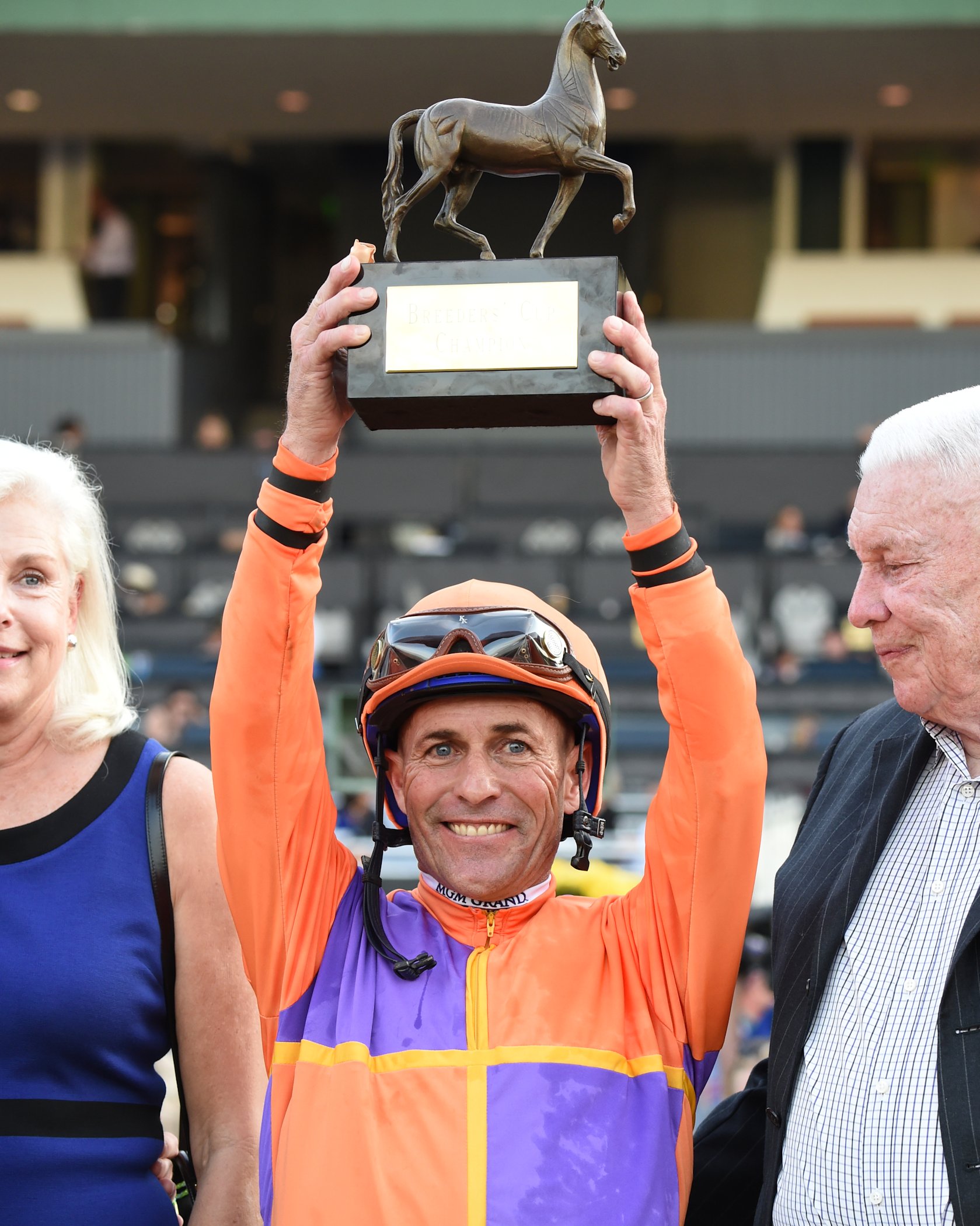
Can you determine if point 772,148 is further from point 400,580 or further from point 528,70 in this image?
point 400,580

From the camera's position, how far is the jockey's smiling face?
1.88m

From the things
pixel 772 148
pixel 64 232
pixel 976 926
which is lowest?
pixel 976 926

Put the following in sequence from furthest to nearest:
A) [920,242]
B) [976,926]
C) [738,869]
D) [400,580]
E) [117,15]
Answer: [920,242], [117,15], [400,580], [738,869], [976,926]

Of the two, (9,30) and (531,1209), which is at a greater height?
(9,30)

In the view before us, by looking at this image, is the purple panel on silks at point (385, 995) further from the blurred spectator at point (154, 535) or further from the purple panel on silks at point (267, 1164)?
the blurred spectator at point (154, 535)

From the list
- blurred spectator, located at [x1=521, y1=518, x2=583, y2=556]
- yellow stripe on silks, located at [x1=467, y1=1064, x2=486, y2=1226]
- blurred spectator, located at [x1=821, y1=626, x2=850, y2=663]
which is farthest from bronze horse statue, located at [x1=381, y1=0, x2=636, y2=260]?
blurred spectator, located at [x1=521, y1=518, x2=583, y2=556]

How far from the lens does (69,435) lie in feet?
34.8

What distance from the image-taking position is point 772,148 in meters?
13.9

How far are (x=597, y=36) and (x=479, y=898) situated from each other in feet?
3.55

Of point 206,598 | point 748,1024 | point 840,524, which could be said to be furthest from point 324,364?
point 840,524

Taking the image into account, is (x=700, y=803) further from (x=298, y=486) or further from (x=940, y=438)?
(x=298, y=486)

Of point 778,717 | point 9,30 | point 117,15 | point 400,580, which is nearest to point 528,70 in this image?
point 117,15

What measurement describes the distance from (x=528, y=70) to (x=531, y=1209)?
10962mm

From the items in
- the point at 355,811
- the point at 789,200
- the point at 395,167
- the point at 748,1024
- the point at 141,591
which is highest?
the point at 789,200
